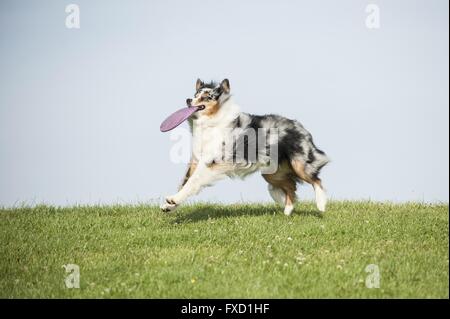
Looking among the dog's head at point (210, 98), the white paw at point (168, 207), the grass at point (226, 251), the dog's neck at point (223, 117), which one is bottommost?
the grass at point (226, 251)

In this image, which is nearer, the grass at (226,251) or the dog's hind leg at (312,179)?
the grass at (226,251)

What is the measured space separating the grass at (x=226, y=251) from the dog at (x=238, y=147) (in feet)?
2.54

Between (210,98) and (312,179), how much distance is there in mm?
2274

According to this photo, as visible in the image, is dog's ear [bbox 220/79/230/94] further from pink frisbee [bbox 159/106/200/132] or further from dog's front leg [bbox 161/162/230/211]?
dog's front leg [bbox 161/162/230/211]

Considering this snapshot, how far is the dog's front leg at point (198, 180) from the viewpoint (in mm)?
9914

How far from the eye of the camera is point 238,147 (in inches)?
413

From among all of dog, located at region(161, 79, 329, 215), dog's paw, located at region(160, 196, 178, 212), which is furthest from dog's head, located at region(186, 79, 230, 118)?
dog's paw, located at region(160, 196, 178, 212)

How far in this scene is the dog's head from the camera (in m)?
10.4

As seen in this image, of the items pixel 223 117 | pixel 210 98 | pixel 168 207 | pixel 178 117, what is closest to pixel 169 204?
pixel 168 207

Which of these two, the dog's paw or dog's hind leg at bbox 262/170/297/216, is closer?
the dog's paw

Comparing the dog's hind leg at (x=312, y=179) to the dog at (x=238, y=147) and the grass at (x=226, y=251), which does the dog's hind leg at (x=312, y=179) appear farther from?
the grass at (x=226, y=251)

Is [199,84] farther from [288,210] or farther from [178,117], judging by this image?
[288,210]

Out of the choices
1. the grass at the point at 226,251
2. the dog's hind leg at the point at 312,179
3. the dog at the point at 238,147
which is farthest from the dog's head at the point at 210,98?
the grass at the point at 226,251
